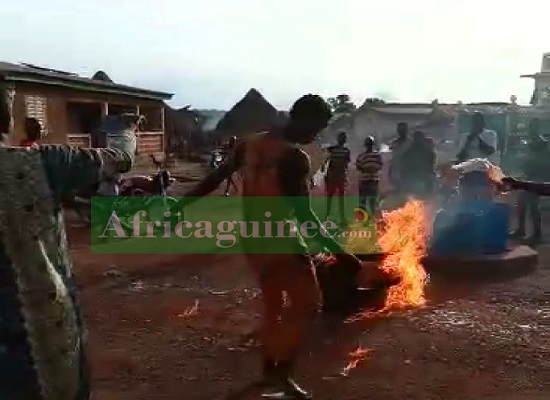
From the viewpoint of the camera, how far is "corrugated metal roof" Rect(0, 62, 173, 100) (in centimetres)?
1413

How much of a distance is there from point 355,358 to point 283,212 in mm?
1580

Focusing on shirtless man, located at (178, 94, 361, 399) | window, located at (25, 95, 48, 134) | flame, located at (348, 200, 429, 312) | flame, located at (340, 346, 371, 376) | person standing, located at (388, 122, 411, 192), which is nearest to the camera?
shirtless man, located at (178, 94, 361, 399)

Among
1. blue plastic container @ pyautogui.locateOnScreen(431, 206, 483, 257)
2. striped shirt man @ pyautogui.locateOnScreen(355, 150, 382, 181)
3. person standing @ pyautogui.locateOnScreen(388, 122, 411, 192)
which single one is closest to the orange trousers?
blue plastic container @ pyautogui.locateOnScreen(431, 206, 483, 257)

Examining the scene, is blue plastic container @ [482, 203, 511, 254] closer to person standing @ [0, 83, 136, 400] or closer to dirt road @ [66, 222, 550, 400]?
dirt road @ [66, 222, 550, 400]

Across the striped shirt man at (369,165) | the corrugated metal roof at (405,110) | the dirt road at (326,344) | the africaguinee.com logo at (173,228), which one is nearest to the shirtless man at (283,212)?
the dirt road at (326,344)

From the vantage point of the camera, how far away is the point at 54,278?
2.41m

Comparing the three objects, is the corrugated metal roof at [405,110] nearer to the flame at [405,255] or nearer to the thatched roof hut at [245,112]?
the thatched roof hut at [245,112]

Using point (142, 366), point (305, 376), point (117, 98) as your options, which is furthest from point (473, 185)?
point (117, 98)

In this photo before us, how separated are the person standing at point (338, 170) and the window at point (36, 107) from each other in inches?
276

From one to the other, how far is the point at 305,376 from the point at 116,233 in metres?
7.19

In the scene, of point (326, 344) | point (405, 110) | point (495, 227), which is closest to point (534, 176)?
point (495, 227)

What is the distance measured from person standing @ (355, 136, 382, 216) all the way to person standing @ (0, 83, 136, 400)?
8.99 m

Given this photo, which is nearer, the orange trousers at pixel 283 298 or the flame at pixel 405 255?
the orange trousers at pixel 283 298

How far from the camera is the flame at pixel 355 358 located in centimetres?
512
